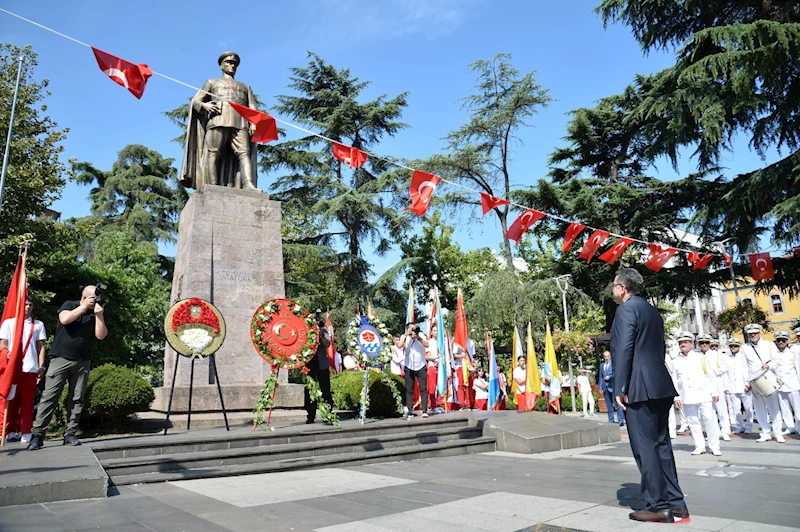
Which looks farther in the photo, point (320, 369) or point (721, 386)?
point (721, 386)

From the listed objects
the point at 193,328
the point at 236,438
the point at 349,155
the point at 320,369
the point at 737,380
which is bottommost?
the point at 236,438

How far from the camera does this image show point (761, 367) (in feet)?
33.2

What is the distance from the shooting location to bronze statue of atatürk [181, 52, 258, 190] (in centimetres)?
1189

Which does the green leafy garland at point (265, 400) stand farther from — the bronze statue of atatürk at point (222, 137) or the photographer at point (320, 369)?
the bronze statue of atatürk at point (222, 137)

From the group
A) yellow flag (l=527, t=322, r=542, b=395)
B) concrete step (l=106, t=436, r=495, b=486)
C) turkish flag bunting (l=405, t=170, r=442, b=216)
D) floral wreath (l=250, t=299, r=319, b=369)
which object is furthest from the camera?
yellow flag (l=527, t=322, r=542, b=395)

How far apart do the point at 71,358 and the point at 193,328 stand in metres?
2.02

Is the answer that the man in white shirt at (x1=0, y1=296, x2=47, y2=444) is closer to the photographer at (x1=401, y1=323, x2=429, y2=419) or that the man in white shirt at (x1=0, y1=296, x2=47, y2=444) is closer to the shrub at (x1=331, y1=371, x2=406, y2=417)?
the shrub at (x1=331, y1=371, x2=406, y2=417)

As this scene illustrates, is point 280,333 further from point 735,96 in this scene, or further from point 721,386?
point 735,96

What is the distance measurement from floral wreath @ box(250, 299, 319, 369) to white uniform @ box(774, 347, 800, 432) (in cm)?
818

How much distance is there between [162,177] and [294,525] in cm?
3631

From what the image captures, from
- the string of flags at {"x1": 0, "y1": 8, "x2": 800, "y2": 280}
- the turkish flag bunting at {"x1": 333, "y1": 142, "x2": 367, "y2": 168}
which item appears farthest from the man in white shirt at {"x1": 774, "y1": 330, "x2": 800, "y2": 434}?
the turkish flag bunting at {"x1": 333, "y1": 142, "x2": 367, "y2": 168}

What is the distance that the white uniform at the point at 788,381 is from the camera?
388 inches

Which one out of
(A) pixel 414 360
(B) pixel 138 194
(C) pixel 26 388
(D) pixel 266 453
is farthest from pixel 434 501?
(B) pixel 138 194

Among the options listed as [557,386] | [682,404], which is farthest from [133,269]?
[682,404]
